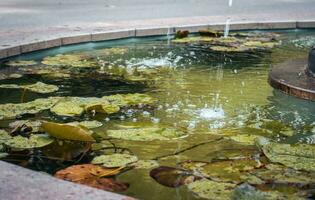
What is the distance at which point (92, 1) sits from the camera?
47.6ft

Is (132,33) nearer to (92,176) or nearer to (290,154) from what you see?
(290,154)

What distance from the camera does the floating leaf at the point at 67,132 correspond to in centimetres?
331

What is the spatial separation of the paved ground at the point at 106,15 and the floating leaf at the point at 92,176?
4.04 meters

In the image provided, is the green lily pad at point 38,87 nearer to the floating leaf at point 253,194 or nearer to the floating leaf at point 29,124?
the floating leaf at point 29,124

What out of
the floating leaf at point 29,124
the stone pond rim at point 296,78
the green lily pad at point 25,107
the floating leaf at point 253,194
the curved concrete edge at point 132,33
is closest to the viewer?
the floating leaf at point 253,194

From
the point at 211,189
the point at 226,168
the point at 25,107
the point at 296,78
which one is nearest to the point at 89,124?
the point at 25,107

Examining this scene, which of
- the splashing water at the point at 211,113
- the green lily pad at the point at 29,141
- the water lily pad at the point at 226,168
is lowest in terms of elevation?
the water lily pad at the point at 226,168

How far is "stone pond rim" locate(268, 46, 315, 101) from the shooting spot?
4.46 m

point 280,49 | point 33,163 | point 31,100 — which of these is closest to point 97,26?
point 280,49

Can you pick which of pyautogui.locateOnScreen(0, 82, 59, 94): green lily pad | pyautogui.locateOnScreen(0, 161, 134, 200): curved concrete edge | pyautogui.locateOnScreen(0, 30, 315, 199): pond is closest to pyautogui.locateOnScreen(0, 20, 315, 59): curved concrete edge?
pyautogui.locateOnScreen(0, 30, 315, 199): pond

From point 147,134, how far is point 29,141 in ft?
2.70

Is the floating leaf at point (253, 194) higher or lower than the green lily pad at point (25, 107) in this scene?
lower

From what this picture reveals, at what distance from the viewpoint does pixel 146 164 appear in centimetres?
318

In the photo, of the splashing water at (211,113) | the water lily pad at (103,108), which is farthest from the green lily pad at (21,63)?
the splashing water at (211,113)
